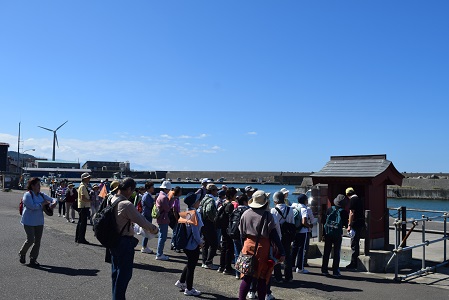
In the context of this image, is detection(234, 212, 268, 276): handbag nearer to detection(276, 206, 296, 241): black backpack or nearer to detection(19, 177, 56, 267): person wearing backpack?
detection(276, 206, 296, 241): black backpack

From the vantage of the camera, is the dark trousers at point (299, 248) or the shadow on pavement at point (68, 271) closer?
the shadow on pavement at point (68, 271)

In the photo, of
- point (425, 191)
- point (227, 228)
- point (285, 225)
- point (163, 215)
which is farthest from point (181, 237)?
point (425, 191)

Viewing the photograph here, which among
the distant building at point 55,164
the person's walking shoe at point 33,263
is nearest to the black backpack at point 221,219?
the person's walking shoe at point 33,263

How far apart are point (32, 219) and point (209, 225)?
3406 millimetres

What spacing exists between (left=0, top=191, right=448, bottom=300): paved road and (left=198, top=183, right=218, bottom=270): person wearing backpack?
308 millimetres

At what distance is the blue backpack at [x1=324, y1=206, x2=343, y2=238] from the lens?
8.72m

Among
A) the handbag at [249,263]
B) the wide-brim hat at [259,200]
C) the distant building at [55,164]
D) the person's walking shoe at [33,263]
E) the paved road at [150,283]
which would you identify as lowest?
the paved road at [150,283]

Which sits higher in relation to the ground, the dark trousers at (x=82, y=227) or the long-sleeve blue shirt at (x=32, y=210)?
the long-sleeve blue shirt at (x=32, y=210)

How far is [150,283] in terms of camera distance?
294 inches

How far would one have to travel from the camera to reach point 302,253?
8.85m

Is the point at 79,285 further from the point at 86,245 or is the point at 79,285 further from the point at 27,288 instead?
the point at 86,245

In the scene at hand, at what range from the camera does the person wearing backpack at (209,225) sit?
28.3 ft

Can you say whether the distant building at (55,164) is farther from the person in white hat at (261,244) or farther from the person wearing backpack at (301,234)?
the person in white hat at (261,244)

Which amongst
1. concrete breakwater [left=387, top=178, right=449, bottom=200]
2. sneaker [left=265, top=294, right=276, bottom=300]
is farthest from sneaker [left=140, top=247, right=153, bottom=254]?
concrete breakwater [left=387, top=178, right=449, bottom=200]
